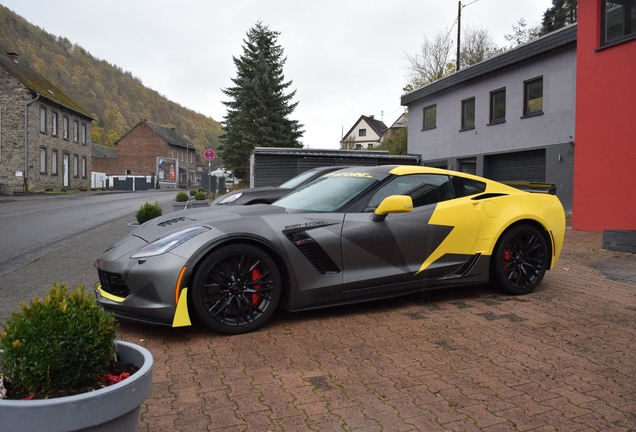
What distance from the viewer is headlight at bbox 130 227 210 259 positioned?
3.89 meters

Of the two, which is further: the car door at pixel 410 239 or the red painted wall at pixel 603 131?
the red painted wall at pixel 603 131

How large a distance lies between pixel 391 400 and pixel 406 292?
6.15 feet

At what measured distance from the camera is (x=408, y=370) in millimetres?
3396

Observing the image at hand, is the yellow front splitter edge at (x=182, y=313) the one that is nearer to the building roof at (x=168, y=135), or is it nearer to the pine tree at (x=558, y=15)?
the pine tree at (x=558, y=15)

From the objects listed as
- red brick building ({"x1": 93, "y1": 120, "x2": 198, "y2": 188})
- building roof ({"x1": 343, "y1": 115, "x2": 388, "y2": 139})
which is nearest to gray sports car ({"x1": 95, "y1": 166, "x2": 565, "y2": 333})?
red brick building ({"x1": 93, "y1": 120, "x2": 198, "y2": 188})

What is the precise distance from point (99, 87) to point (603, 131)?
94.5m

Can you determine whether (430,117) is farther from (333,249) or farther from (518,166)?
(333,249)

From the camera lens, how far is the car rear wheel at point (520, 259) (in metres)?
5.25

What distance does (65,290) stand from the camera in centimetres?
219

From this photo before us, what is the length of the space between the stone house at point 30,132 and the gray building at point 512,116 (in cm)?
2798

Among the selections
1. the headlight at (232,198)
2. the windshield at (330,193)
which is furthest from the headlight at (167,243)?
the headlight at (232,198)

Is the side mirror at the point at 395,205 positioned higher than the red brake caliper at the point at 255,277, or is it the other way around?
the side mirror at the point at 395,205

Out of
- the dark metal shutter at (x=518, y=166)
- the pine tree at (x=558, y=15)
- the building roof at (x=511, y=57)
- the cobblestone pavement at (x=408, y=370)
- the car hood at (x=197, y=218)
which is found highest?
the pine tree at (x=558, y=15)

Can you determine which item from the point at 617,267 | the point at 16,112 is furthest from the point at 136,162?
the point at 617,267
